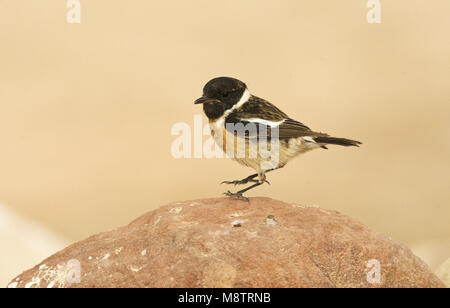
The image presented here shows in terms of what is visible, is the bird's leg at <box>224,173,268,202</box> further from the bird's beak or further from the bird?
the bird's beak

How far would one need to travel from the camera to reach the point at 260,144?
6781 mm

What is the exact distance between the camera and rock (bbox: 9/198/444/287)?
199 inches

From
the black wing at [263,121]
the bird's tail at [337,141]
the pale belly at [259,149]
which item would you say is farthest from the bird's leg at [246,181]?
the bird's tail at [337,141]

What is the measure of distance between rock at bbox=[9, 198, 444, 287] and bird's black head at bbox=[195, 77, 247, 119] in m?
1.51

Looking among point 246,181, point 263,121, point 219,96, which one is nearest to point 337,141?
point 263,121

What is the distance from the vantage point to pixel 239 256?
5168mm

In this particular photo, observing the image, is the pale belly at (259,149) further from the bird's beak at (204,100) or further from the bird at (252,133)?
the bird's beak at (204,100)

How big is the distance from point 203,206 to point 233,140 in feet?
3.10

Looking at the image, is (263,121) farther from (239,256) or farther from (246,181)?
(239,256)

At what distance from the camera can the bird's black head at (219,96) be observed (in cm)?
693

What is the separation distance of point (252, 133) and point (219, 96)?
0.65 metres
